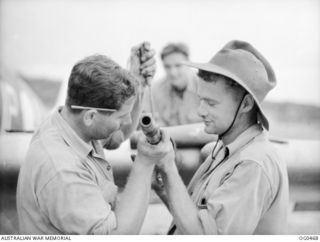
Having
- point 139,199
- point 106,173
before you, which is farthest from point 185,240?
point 106,173

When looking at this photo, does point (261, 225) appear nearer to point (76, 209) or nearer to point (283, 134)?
point (76, 209)

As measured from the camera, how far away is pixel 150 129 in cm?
146

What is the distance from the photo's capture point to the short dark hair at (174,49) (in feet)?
10.6

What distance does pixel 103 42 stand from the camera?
7.86 ft

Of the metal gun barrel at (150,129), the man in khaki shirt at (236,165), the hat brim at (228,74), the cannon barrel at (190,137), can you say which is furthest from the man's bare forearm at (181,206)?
the cannon barrel at (190,137)

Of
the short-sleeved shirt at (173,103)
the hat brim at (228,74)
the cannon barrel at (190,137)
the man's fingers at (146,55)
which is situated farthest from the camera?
the short-sleeved shirt at (173,103)

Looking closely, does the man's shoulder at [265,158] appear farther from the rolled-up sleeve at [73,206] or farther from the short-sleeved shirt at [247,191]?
the rolled-up sleeve at [73,206]

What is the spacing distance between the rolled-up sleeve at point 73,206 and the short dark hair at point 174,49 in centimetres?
193

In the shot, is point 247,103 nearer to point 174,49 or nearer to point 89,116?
point 89,116

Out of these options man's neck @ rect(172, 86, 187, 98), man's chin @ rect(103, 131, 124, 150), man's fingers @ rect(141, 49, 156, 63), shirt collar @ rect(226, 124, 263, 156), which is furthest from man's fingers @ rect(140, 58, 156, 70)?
man's neck @ rect(172, 86, 187, 98)

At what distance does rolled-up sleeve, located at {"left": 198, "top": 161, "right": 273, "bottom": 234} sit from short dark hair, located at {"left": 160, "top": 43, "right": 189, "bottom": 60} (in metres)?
1.85

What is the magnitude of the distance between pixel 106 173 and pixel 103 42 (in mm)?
944

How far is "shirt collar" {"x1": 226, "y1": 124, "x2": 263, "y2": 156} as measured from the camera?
1.54 m

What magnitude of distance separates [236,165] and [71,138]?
1.62 ft
